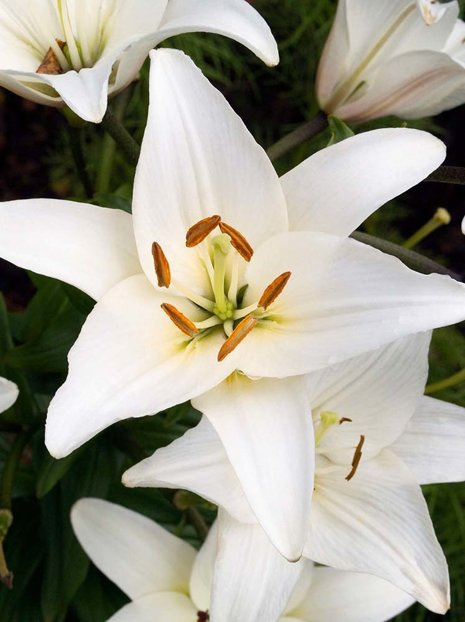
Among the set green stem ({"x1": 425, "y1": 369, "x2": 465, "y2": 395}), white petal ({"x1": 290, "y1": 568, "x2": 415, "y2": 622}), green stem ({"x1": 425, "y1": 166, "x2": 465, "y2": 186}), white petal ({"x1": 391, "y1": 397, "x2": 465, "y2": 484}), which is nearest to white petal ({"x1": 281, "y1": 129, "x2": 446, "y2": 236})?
green stem ({"x1": 425, "y1": 166, "x2": 465, "y2": 186})

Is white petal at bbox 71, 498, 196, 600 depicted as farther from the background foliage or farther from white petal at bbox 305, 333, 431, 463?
white petal at bbox 305, 333, 431, 463

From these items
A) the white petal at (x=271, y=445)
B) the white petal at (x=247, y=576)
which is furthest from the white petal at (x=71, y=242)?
the white petal at (x=247, y=576)

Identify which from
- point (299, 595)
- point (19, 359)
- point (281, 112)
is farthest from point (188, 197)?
point (281, 112)

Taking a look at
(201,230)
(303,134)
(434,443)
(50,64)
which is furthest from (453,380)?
(50,64)

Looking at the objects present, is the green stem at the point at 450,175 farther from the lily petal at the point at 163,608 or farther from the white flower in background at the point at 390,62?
the lily petal at the point at 163,608

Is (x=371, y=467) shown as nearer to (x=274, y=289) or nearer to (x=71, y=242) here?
(x=274, y=289)
